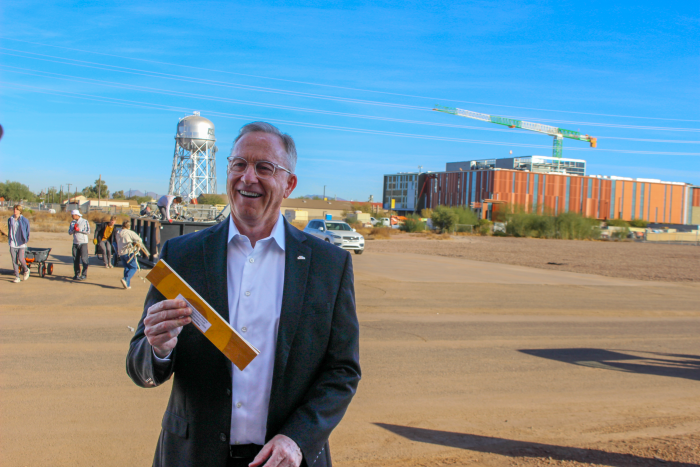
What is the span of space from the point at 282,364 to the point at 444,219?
7120cm

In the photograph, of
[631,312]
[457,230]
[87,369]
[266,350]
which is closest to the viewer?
[266,350]

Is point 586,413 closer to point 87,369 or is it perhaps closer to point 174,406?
point 174,406

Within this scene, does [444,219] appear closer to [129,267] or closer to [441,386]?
[129,267]

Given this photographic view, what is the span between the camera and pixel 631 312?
13148 mm

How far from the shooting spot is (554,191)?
365ft

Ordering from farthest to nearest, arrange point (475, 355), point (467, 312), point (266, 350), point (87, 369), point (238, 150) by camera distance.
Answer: point (467, 312), point (475, 355), point (87, 369), point (238, 150), point (266, 350)

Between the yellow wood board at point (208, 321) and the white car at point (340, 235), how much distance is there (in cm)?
2463

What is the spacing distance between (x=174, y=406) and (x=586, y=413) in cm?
488

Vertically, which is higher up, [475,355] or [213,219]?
[213,219]

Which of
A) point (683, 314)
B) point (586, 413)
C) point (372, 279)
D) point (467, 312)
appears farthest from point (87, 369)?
point (683, 314)

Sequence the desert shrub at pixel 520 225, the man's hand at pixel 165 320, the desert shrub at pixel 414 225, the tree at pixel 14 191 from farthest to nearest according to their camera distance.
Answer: the tree at pixel 14 191 < the desert shrub at pixel 520 225 < the desert shrub at pixel 414 225 < the man's hand at pixel 165 320

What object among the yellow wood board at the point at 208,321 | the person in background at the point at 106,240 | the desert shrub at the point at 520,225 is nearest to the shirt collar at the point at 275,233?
the yellow wood board at the point at 208,321

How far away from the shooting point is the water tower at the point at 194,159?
52000 mm

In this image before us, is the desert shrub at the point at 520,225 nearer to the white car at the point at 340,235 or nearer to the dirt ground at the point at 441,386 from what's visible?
the white car at the point at 340,235
